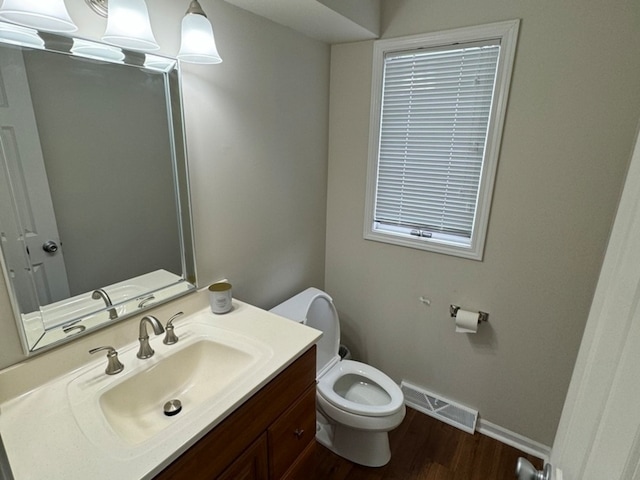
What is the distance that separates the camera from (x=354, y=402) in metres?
1.77

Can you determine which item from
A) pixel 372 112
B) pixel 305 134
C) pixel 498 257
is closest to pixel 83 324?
pixel 305 134

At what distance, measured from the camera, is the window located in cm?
161

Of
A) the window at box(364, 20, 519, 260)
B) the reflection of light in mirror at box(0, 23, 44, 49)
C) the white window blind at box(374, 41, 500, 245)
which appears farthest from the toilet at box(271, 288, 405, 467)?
the reflection of light in mirror at box(0, 23, 44, 49)

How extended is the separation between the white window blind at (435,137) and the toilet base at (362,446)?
1127 millimetres

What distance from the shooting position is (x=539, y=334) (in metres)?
1.72

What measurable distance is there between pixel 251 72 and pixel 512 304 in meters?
1.71

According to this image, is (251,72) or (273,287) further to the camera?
(273,287)

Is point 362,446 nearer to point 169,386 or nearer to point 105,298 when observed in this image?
point 169,386

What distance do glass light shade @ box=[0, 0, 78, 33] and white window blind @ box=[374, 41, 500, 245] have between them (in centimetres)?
148

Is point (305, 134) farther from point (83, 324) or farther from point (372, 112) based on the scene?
point (83, 324)

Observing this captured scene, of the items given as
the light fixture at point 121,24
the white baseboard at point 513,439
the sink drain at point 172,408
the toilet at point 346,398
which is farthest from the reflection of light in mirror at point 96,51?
the white baseboard at point 513,439

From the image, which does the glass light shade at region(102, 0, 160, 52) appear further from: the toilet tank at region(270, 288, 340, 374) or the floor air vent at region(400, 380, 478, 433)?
the floor air vent at region(400, 380, 478, 433)

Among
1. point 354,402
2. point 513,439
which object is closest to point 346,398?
point 354,402

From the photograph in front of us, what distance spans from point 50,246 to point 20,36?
1.89 ft
